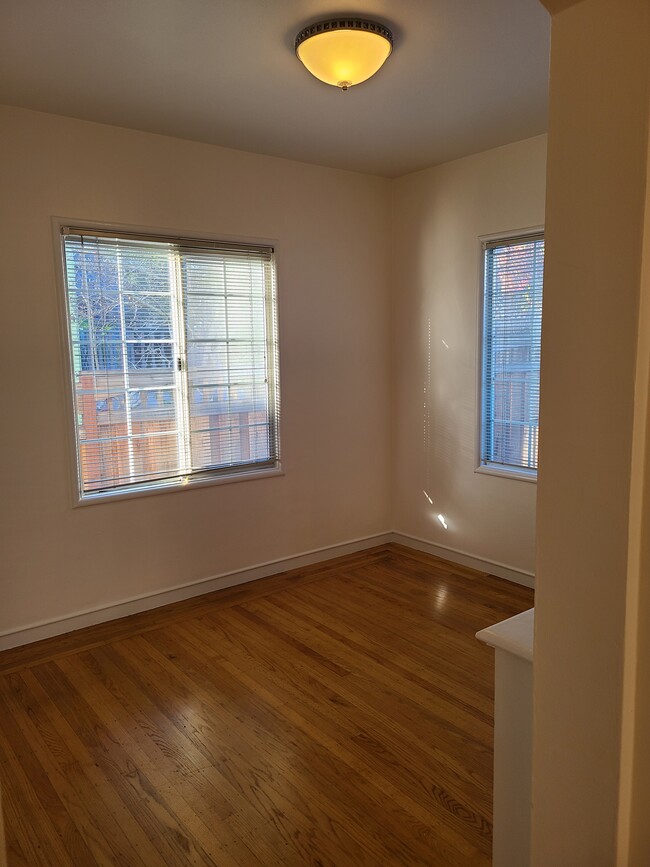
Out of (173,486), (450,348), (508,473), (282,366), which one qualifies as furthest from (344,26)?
(508,473)

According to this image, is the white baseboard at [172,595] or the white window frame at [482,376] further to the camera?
the white window frame at [482,376]

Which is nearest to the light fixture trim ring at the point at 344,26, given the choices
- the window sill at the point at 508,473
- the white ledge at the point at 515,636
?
the white ledge at the point at 515,636

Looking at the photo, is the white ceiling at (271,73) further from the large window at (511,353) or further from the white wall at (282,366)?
the large window at (511,353)

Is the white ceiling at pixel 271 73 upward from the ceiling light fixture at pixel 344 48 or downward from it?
upward

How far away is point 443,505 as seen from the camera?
14.8 feet

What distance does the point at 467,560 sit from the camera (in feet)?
14.4

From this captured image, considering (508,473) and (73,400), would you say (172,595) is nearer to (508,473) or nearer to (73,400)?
(73,400)

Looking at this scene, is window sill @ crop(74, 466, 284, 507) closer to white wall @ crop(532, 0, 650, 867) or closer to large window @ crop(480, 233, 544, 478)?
large window @ crop(480, 233, 544, 478)

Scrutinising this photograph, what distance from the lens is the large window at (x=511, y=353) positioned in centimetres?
382

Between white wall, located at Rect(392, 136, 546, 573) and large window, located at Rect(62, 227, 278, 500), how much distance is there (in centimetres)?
107

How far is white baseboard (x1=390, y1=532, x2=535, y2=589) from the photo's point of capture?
403 cm

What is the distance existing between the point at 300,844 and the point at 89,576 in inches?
79.2

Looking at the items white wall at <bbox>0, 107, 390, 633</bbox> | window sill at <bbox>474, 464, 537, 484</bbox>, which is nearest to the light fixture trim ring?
white wall at <bbox>0, 107, 390, 633</bbox>

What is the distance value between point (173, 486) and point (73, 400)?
29.9 inches
